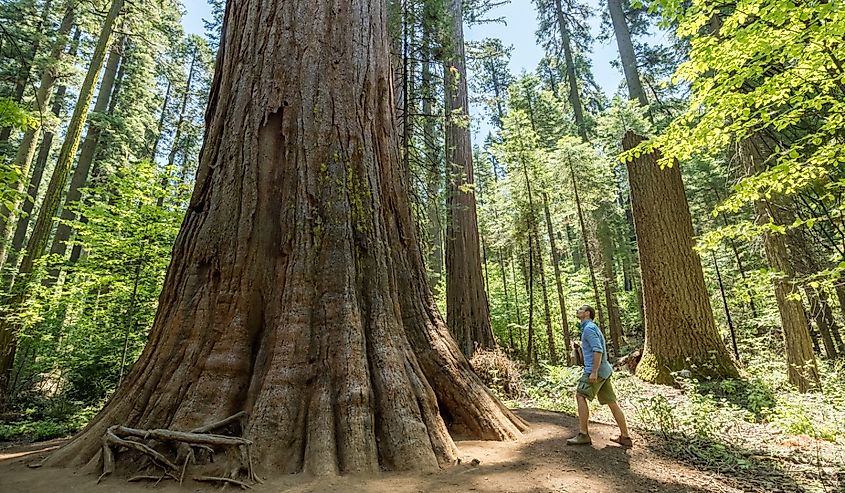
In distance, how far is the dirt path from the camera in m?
2.55

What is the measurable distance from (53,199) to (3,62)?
9.25 meters

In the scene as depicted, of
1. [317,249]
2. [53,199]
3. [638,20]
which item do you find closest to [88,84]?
[53,199]

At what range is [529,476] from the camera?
2.86m

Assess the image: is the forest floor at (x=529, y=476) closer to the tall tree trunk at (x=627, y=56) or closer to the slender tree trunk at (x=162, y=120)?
the tall tree trunk at (x=627, y=56)

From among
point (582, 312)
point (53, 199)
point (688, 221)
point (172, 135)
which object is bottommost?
point (582, 312)

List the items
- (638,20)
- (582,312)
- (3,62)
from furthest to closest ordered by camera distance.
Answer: (638,20), (3,62), (582,312)

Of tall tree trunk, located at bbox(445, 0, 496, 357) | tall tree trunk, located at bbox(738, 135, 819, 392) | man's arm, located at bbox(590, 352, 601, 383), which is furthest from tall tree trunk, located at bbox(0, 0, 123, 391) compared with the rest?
tall tree trunk, located at bbox(738, 135, 819, 392)

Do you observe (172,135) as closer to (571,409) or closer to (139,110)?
(139,110)

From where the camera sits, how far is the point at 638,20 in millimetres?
19297

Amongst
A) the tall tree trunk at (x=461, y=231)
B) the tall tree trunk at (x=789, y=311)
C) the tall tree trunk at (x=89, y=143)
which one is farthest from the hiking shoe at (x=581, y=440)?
the tall tree trunk at (x=89, y=143)

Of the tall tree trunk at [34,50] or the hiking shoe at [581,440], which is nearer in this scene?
the hiking shoe at [581,440]

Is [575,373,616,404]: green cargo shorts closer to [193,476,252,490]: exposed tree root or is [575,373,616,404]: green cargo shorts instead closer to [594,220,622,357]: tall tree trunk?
[193,476,252,490]: exposed tree root

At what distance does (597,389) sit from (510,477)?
62.8 inches

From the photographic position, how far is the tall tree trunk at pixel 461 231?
28.2ft
